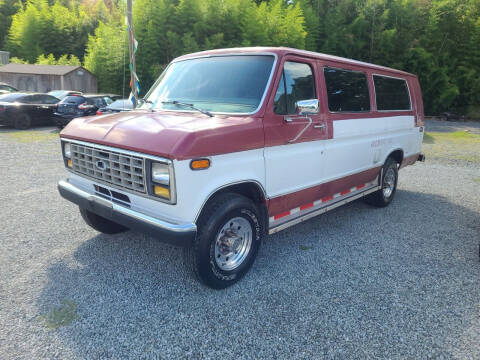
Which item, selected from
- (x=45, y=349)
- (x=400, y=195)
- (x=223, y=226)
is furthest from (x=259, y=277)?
(x=400, y=195)

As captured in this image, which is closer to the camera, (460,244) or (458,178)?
(460,244)

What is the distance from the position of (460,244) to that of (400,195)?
2463 millimetres

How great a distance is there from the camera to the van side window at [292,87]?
3.57 metres

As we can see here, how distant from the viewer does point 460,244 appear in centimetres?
466

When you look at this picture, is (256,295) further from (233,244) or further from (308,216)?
(308,216)

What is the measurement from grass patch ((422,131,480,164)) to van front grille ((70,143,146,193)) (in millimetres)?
11018

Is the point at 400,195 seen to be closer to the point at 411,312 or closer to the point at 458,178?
the point at 458,178

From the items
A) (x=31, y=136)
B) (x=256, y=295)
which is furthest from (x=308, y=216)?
(x=31, y=136)

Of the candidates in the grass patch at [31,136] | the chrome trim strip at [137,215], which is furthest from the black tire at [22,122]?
the chrome trim strip at [137,215]

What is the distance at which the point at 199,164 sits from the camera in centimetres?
284

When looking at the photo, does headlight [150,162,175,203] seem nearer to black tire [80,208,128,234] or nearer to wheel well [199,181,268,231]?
wheel well [199,181,268,231]

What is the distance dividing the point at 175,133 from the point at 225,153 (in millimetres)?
470

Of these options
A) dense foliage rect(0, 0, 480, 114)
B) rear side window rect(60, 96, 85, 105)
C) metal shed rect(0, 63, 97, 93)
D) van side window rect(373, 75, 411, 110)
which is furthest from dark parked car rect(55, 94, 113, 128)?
metal shed rect(0, 63, 97, 93)

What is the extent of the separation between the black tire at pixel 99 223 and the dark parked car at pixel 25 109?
500 inches
